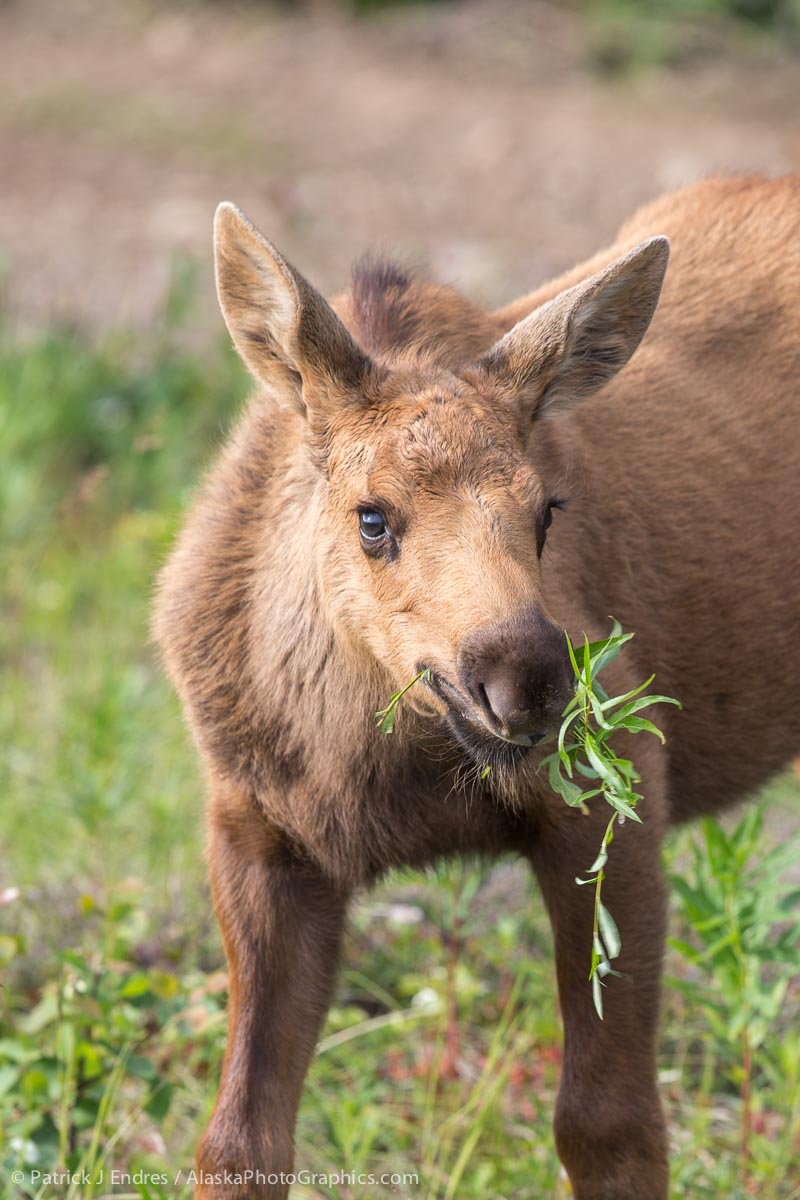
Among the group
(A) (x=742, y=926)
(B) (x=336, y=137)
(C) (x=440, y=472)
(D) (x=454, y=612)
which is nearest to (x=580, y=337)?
(C) (x=440, y=472)

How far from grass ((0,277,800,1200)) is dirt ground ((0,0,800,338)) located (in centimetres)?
428

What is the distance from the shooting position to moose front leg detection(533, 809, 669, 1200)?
3.79 metres

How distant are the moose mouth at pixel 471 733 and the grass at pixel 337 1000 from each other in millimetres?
1133

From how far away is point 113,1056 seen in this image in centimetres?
416

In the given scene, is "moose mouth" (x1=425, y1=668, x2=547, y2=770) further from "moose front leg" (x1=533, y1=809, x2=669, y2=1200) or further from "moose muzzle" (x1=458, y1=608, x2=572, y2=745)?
"moose front leg" (x1=533, y1=809, x2=669, y2=1200)

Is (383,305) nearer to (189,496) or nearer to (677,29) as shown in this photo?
(189,496)

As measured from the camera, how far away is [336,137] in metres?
13.0

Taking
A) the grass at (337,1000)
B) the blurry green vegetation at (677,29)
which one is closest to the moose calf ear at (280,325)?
the grass at (337,1000)

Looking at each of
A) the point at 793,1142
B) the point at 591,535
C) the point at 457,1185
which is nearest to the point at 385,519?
the point at 591,535

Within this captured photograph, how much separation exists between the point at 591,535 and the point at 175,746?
2.69 m

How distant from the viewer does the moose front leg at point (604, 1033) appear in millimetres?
3785

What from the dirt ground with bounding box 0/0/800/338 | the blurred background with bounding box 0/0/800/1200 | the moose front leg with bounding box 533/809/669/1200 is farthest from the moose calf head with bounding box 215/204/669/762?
the dirt ground with bounding box 0/0/800/338

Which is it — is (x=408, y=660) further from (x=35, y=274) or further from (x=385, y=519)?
(x=35, y=274)

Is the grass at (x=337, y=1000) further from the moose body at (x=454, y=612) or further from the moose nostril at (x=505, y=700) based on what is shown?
the moose nostril at (x=505, y=700)
